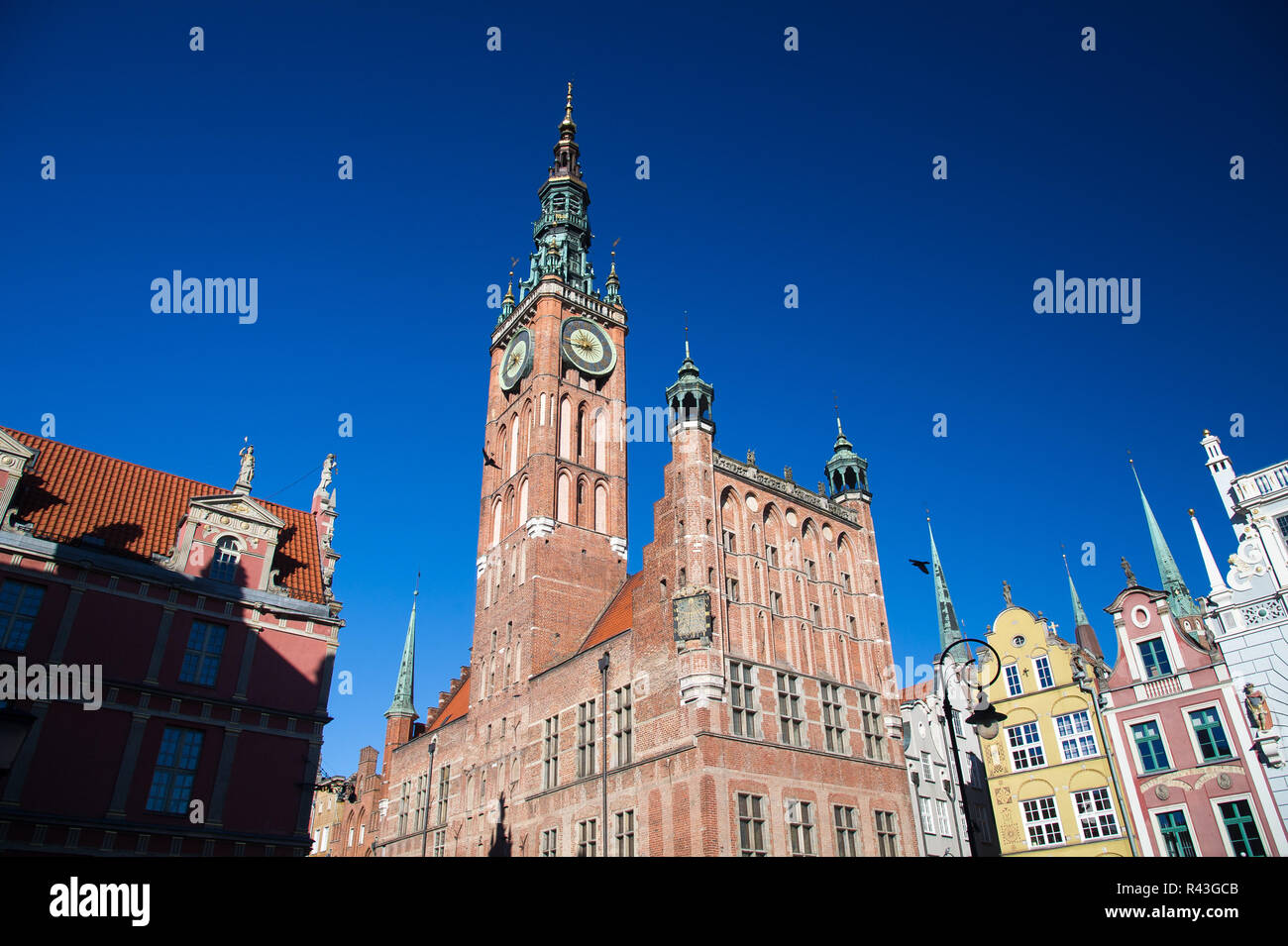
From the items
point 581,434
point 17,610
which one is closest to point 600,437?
point 581,434

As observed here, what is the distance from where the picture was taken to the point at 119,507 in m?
28.7

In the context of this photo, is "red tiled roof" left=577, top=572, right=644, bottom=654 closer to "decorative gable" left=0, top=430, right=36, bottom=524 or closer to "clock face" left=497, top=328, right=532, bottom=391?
"clock face" left=497, top=328, right=532, bottom=391

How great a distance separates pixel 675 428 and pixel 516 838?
20570mm

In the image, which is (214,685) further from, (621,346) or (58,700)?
(621,346)

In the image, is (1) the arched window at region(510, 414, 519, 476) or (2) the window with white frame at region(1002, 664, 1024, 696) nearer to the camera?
(2) the window with white frame at region(1002, 664, 1024, 696)

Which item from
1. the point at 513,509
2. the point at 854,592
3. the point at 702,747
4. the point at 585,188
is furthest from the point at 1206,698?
the point at 585,188

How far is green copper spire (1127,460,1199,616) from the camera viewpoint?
38969 millimetres

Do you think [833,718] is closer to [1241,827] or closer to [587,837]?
[587,837]

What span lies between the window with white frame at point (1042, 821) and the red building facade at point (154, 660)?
109ft

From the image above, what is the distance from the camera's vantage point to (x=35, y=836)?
21609 millimetres

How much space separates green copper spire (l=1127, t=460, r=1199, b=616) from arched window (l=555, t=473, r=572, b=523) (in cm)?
3098

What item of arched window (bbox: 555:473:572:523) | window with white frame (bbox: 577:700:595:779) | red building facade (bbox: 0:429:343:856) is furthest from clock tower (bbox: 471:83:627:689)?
red building facade (bbox: 0:429:343:856)
